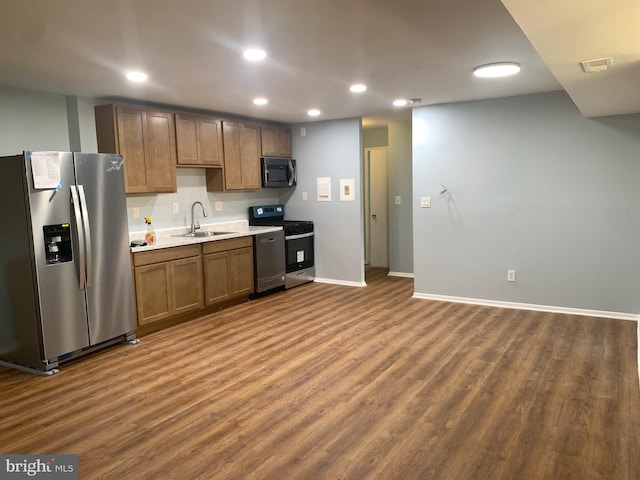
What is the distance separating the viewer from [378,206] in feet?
24.8

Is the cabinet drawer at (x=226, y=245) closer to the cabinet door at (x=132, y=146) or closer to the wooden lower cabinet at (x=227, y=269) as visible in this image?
the wooden lower cabinet at (x=227, y=269)

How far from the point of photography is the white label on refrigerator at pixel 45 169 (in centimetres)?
343

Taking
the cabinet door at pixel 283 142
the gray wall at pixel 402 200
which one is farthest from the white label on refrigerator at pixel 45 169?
the gray wall at pixel 402 200

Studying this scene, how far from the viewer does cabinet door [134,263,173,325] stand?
14.2ft

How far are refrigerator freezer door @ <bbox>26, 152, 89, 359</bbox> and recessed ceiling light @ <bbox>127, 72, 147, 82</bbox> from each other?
0.80 meters

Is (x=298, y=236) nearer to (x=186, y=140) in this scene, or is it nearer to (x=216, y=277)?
(x=216, y=277)

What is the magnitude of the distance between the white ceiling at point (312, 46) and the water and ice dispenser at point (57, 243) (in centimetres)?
120

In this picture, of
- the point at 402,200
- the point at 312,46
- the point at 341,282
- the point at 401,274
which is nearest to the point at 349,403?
the point at 312,46

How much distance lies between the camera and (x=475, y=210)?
206 inches

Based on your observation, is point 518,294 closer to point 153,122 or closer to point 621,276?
point 621,276

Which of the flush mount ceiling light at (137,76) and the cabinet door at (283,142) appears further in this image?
the cabinet door at (283,142)

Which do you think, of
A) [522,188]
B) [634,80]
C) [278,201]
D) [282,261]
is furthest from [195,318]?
[634,80]

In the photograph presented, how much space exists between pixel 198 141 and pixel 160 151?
1.83 feet

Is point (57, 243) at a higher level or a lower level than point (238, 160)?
lower
